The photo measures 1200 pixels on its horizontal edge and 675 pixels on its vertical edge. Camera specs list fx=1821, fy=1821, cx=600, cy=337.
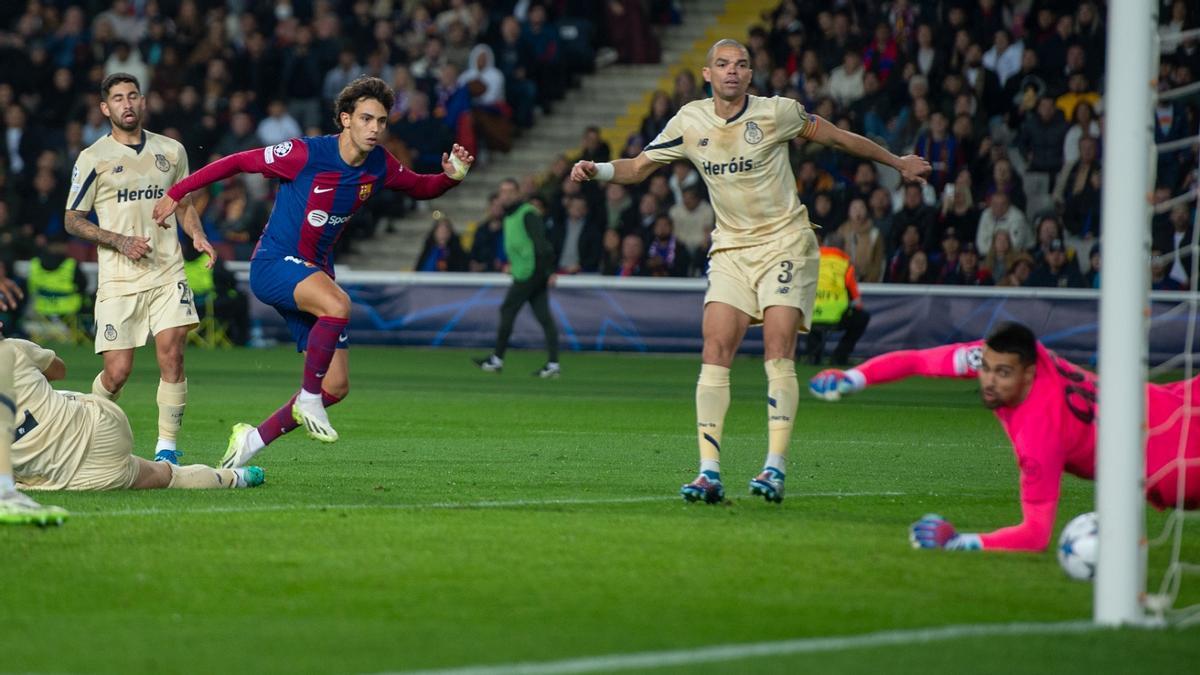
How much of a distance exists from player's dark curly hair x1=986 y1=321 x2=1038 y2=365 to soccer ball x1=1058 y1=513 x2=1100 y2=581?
0.69 meters

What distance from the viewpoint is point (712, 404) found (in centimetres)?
945

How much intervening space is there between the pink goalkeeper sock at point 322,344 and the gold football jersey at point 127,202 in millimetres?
1644

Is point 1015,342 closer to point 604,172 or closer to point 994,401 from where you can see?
point 994,401

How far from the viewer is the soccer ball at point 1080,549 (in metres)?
6.68

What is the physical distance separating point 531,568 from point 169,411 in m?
4.62

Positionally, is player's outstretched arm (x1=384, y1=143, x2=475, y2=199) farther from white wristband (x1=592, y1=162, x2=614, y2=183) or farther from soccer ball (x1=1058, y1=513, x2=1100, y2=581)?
soccer ball (x1=1058, y1=513, x2=1100, y2=581)

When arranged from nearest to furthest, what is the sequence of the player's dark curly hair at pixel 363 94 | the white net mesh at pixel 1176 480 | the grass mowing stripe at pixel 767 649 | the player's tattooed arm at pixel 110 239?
the grass mowing stripe at pixel 767 649
the white net mesh at pixel 1176 480
the player's dark curly hair at pixel 363 94
the player's tattooed arm at pixel 110 239

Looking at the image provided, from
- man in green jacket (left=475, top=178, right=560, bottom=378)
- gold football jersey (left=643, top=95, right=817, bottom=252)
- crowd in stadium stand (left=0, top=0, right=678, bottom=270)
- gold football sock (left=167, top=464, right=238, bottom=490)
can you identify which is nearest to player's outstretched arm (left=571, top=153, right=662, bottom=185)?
gold football jersey (left=643, top=95, right=817, bottom=252)

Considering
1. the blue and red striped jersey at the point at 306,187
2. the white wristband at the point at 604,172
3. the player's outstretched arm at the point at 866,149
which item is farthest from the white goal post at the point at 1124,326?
the blue and red striped jersey at the point at 306,187

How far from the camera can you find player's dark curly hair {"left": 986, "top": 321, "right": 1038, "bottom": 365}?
7.15m

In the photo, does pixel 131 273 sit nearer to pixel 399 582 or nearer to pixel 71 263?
pixel 399 582

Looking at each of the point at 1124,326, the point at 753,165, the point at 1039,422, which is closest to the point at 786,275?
the point at 753,165

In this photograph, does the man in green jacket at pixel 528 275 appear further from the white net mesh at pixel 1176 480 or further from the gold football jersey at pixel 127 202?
the white net mesh at pixel 1176 480

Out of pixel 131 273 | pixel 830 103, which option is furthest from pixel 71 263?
pixel 131 273
